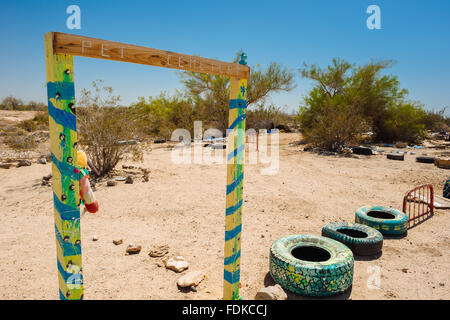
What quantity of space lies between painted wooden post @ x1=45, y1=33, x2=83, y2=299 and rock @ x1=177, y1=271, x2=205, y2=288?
55.7 inches

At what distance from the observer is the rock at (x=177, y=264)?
3508 millimetres

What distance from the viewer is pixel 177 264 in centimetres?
357

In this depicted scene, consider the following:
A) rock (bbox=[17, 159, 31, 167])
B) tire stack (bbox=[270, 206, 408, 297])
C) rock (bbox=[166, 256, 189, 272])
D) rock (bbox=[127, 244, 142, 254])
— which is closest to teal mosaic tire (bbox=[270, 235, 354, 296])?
tire stack (bbox=[270, 206, 408, 297])

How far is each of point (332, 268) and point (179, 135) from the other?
17.0m

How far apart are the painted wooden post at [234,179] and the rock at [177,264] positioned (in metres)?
0.95

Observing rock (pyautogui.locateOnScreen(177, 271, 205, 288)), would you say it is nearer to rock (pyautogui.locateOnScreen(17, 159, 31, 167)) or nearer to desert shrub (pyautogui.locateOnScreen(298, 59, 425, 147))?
rock (pyautogui.locateOnScreen(17, 159, 31, 167))

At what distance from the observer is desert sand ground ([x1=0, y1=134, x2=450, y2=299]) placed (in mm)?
3217

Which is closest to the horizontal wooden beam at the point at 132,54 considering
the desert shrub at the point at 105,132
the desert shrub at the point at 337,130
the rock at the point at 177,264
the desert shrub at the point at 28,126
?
the rock at the point at 177,264

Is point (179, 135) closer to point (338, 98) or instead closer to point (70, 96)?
point (338, 98)

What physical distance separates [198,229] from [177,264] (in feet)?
4.27

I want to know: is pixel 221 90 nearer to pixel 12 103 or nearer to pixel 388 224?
pixel 388 224

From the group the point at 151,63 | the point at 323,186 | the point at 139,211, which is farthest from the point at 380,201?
the point at 151,63

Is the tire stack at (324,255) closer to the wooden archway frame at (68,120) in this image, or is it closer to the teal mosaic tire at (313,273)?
the teal mosaic tire at (313,273)
